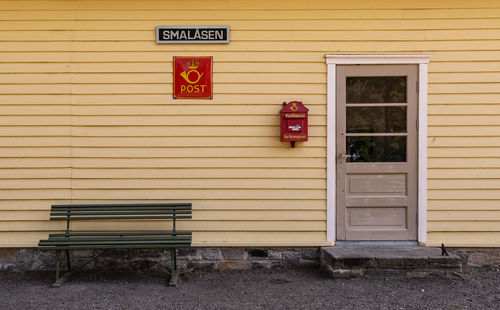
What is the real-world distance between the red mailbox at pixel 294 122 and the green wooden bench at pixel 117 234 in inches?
54.2

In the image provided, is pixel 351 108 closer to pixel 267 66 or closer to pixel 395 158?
pixel 395 158

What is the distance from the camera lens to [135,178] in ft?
15.5

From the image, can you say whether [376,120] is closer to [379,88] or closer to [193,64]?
[379,88]

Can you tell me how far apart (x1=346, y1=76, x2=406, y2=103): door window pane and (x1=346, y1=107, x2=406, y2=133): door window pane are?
0.12 m

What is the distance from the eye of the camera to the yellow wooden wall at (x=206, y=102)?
4719 mm

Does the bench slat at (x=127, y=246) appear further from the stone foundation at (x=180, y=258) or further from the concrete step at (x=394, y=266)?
the concrete step at (x=394, y=266)

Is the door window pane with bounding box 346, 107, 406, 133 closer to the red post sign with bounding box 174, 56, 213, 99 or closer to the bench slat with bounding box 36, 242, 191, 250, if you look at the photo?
the red post sign with bounding box 174, 56, 213, 99

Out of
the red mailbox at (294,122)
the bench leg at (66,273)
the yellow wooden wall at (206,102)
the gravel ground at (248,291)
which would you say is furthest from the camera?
the yellow wooden wall at (206,102)

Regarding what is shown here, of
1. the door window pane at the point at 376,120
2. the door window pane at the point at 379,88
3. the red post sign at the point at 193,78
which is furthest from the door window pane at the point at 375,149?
the red post sign at the point at 193,78

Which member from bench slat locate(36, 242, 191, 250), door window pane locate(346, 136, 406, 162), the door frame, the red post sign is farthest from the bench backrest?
door window pane locate(346, 136, 406, 162)

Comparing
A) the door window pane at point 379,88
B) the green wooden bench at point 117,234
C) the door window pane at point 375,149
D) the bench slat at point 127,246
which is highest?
the door window pane at point 379,88

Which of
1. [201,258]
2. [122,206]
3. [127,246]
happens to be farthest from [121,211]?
[201,258]

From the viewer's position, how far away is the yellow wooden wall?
4.72m

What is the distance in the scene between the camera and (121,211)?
4.69 m
